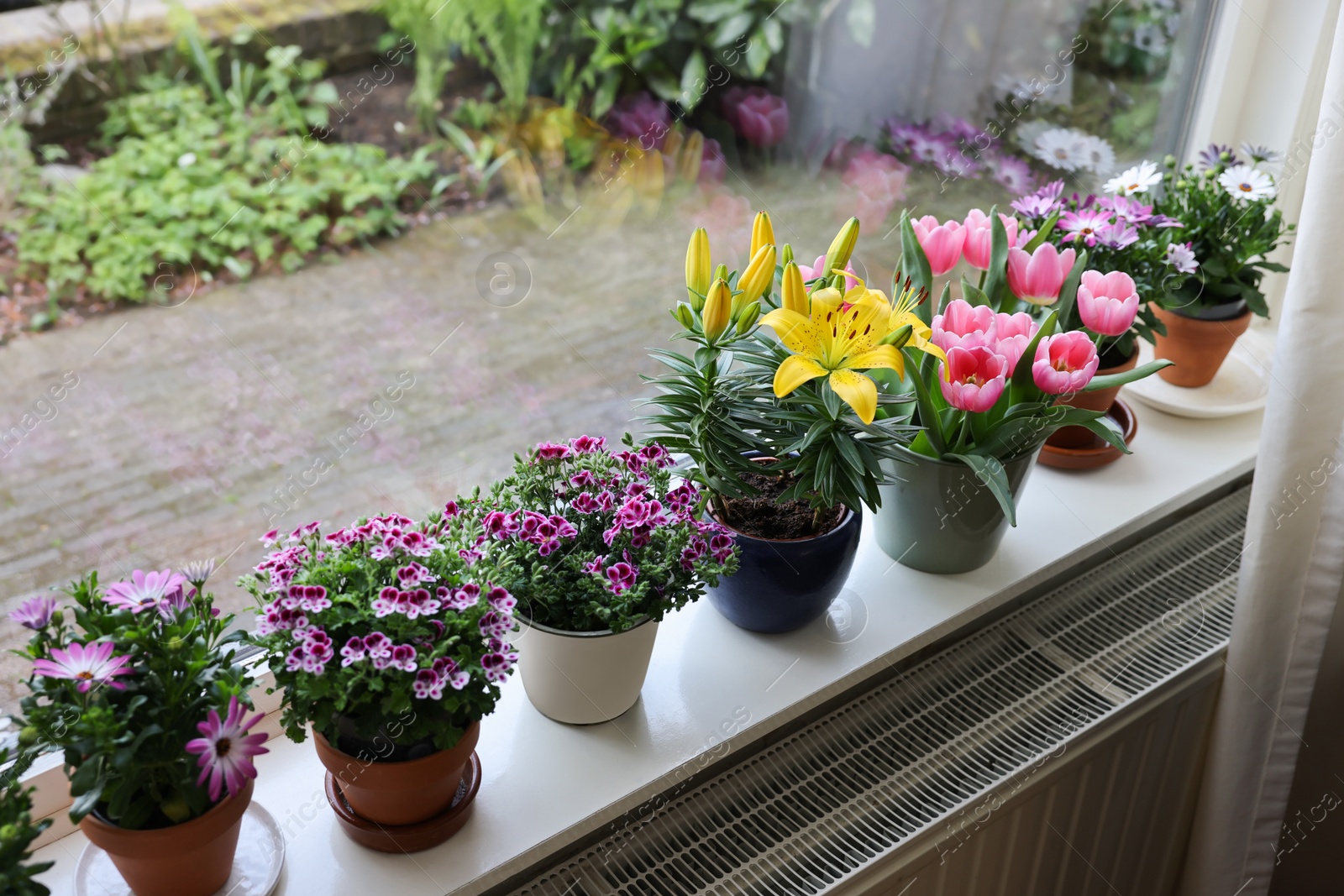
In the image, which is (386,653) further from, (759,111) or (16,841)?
(759,111)

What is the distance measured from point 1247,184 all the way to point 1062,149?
0.94 feet

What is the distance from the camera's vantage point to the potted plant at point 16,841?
58 cm

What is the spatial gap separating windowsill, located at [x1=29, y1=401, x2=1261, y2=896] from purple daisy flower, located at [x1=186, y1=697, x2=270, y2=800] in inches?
6.5

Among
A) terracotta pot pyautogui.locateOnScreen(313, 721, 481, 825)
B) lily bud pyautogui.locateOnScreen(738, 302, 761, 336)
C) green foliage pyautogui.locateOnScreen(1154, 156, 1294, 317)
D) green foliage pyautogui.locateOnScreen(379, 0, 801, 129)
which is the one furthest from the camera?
green foliage pyautogui.locateOnScreen(379, 0, 801, 129)

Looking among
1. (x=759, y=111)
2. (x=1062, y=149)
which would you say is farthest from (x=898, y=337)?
(x=759, y=111)

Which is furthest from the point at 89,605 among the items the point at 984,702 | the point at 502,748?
the point at 984,702

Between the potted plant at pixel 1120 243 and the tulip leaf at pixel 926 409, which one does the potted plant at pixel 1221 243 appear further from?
the tulip leaf at pixel 926 409

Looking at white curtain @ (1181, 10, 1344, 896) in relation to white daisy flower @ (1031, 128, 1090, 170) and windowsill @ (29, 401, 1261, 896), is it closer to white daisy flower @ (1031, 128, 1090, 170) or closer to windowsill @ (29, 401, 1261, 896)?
windowsill @ (29, 401, 1261, 896)

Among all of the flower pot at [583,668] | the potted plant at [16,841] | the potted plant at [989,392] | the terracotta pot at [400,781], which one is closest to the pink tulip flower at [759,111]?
the potted plant at [989,392]

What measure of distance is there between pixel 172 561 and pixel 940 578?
778 millimetres

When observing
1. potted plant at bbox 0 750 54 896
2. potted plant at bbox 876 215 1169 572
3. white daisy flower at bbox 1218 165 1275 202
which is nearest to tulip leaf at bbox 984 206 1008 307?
potted plant at bbox 876 215 1169 572

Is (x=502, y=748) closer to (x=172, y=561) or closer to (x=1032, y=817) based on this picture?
(x=172, y=561)

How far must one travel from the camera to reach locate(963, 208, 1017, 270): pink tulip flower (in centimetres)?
97

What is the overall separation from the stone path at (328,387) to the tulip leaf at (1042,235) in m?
0.37
